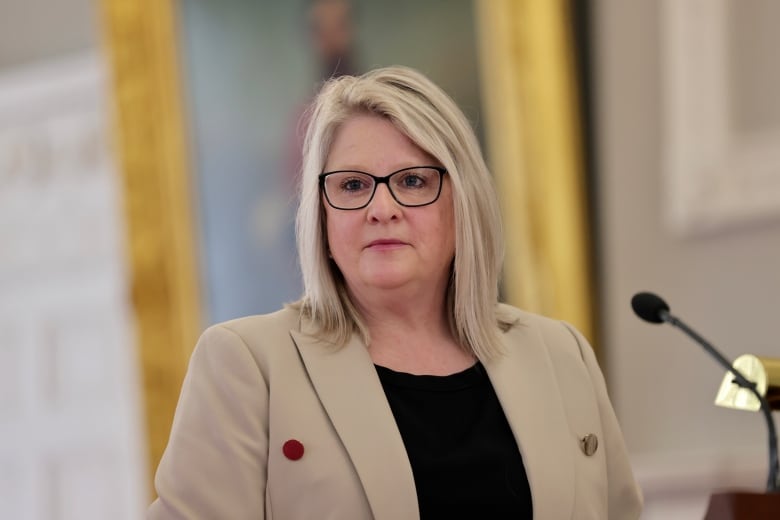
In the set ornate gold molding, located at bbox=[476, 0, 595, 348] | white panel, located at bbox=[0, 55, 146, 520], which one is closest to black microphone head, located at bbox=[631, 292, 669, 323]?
ornate gold molding, located at bbox=[476, 0, 595, 348]

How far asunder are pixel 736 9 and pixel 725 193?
2.04 feet

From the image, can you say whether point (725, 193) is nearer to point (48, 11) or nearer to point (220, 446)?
point (220, 446)

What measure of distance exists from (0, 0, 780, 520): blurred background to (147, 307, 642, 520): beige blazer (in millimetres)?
2258

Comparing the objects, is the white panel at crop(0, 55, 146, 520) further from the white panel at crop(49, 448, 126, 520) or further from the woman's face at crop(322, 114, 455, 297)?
the woman's face at crop(322, 114, 455, 297)

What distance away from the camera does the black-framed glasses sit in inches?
95.0

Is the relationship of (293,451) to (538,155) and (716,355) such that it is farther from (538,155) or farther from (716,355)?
(538,155)

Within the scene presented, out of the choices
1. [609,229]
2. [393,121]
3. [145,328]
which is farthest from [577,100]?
[393,121]

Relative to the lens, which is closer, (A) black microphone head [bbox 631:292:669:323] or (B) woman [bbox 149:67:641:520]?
(B) woman [bbox 149:67:641:520]

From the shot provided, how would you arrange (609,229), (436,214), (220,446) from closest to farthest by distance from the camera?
(220,446) → (436,214) → (609,229)

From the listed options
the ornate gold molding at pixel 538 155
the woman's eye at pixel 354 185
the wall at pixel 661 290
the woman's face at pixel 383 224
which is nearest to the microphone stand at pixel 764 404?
the woman's face at pixel 383 224

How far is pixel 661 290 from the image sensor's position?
4.84 meters

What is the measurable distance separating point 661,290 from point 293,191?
1.89 meters

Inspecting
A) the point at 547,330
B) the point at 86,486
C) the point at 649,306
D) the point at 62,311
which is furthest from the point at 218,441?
the point at 62,311

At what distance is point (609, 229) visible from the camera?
5.04m
